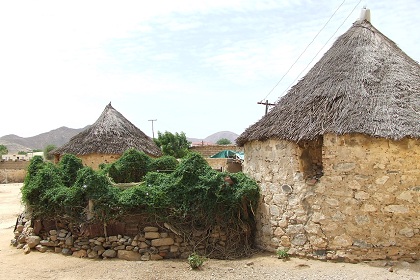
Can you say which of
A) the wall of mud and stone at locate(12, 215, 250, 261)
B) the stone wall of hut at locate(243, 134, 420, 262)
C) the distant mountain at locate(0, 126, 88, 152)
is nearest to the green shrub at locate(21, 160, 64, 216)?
the wall of mud and stone at locate(12, 215, 250, 261)

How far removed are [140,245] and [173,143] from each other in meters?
21.0

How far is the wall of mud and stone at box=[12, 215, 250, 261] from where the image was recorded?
9.49 m

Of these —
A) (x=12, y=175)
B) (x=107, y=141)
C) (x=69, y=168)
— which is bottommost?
(x=12, y=175)

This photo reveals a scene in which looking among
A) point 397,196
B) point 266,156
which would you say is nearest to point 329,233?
point 397,196

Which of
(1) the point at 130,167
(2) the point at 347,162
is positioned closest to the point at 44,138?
(1) the point at 130,167

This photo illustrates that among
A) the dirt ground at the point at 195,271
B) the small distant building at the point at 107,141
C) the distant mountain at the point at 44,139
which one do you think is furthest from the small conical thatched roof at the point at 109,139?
the distant mountain at the point at 44,139

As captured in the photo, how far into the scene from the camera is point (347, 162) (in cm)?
857

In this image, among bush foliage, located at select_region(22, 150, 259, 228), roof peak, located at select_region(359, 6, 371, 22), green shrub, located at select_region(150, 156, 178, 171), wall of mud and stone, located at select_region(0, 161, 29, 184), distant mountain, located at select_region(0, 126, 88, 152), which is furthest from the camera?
distant mountain, located at select_region(0, 126, 88, 152)

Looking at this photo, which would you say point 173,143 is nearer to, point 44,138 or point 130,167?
point 130,167

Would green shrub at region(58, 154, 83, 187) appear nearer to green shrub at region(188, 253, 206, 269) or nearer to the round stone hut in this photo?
green shrub at region(188, 253, 206, 269)

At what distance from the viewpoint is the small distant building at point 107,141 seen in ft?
51.7

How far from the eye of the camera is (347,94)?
29.8 ft

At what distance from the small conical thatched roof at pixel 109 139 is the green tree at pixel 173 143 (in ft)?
37.9

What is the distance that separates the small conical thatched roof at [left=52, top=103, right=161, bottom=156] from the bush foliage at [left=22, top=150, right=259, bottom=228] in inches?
209
